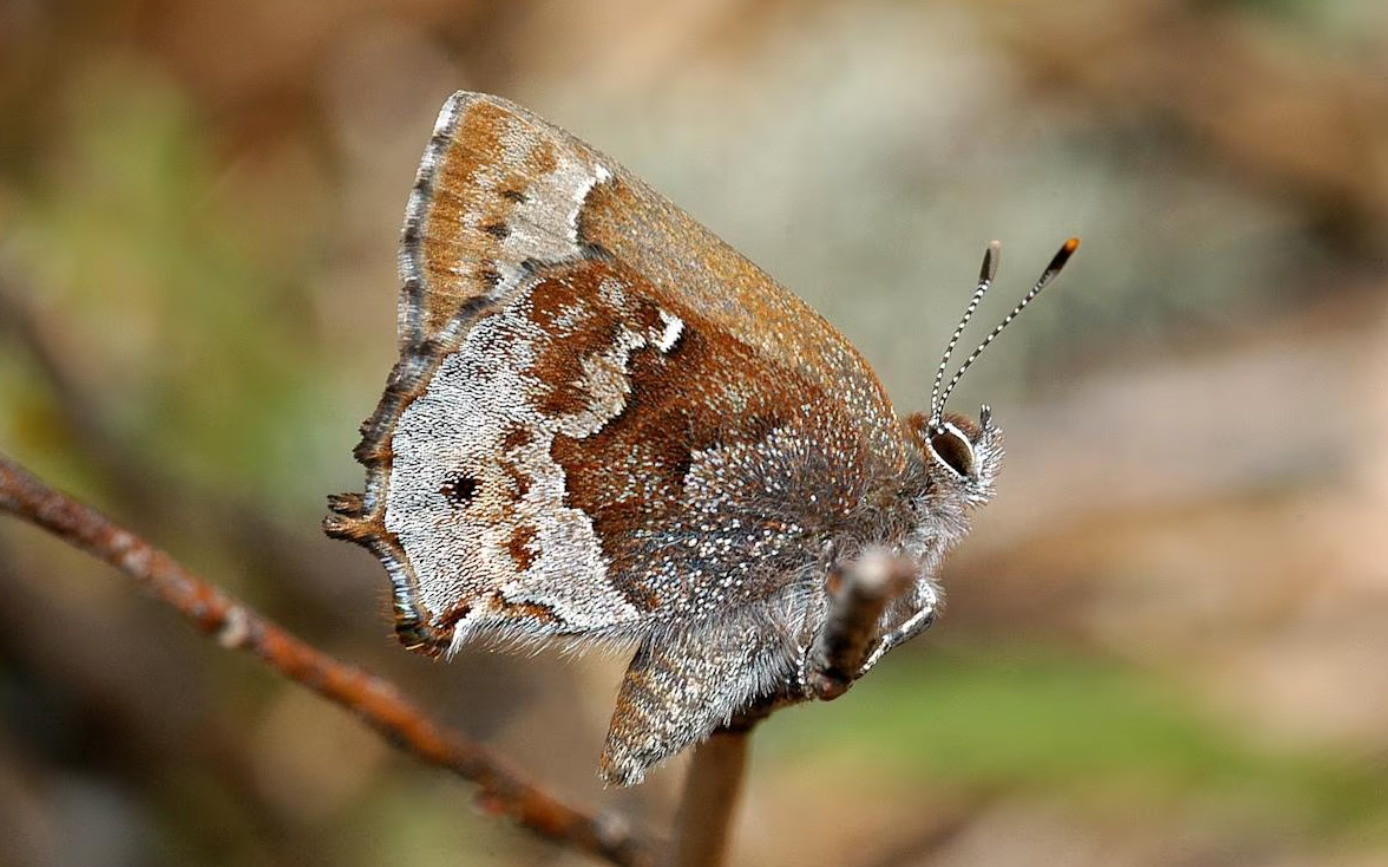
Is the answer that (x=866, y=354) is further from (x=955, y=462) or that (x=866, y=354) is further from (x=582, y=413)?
(x=582, y=413)

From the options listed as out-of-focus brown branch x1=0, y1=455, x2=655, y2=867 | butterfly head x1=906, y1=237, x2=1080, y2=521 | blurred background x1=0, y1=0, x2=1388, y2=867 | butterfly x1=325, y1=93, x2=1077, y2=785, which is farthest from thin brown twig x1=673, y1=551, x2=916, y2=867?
blurred background x1=0, y1=0, x2=1388, y2=867

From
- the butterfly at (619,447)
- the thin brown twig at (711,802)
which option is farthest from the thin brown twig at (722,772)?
the butterfly at (619,447)

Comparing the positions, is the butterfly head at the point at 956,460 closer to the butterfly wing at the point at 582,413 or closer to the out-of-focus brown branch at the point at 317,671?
the butterfly wing at the point at 582,413

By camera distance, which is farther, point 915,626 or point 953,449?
point 953,449

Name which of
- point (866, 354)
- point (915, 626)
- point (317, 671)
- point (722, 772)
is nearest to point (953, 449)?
point (915, 626)

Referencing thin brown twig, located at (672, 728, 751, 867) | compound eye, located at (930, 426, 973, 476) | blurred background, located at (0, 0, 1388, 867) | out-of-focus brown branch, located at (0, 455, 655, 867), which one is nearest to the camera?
out-of-focus brown branch, located at (0, 455, 655, 867)

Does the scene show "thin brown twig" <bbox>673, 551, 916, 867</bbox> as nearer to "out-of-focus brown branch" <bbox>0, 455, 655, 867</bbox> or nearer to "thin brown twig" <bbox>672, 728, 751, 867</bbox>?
"thin brown twig" <bbox>672, 728, 751, 867</bbox>
